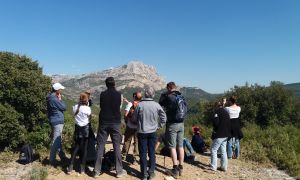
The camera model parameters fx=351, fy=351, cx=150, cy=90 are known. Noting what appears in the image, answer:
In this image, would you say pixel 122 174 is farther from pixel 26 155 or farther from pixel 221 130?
pixel 221 130

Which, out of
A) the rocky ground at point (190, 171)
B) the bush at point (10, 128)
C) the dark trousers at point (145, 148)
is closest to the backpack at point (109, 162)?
the rocky ground at point (190, 171)

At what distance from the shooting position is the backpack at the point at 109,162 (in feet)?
31.7

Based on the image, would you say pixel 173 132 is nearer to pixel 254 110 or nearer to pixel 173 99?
pixel 173 99

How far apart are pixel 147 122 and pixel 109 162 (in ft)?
6.03

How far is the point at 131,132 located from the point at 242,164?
4.43 m

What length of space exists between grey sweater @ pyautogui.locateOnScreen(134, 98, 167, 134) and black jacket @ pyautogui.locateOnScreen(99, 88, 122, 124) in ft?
1.71

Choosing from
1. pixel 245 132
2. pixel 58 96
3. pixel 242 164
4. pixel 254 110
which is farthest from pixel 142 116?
pixel 254 110

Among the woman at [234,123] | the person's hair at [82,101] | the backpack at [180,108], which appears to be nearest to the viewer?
the person's hair at [82,101]

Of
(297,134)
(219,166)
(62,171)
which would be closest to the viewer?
(62,171)

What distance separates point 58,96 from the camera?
969 cm

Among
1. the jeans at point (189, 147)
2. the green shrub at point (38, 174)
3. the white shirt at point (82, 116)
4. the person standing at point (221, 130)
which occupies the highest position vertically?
the white shirt at point (82, 116)

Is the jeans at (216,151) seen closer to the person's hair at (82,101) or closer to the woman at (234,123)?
the woman at (234,123)

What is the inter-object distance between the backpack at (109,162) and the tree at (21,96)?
3032mm

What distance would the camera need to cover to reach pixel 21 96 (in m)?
11.3
